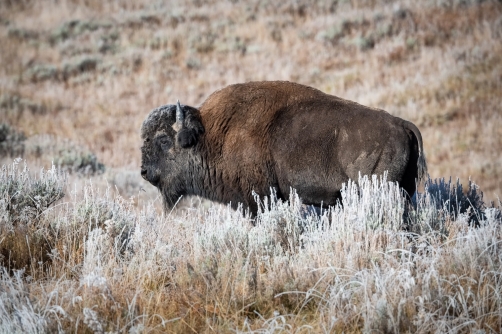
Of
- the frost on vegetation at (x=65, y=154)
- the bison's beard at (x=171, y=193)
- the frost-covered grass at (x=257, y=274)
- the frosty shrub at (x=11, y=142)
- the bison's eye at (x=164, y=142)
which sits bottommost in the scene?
the frost on vegetation at (x=65, y=154)

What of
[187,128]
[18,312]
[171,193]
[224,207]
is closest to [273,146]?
[187,128]

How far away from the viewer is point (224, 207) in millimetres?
7773

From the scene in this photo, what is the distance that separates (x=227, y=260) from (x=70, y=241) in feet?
4.30

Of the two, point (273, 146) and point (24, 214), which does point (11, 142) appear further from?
point (273, 146)

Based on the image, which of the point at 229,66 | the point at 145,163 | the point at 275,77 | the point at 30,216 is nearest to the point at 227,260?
the point at 30,216

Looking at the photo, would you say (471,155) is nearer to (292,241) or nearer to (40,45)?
(292,241)

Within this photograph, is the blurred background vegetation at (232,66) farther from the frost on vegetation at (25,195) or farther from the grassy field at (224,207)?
the frost on vegetation at (25,195)

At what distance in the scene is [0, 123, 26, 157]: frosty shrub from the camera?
14.6 m

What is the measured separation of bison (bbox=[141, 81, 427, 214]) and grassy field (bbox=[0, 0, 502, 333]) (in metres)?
0.35

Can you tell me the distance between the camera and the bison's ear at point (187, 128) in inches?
258

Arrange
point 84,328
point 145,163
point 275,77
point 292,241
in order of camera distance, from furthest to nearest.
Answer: point 275,77 < point 145,163 < point 292,241 < point 84,328

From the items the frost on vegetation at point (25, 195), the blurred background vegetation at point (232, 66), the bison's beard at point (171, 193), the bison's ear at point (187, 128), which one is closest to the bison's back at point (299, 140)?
the bison's ear at point (187, 128)

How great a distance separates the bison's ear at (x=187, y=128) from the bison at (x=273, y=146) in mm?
11

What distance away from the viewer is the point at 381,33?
912 inches
